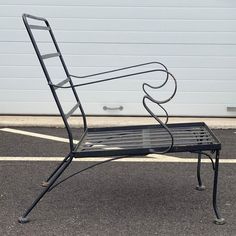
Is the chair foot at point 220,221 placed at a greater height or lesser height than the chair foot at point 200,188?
greater

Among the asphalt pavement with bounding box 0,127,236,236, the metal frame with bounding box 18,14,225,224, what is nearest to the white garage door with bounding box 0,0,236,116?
the asphalt pavement with bounding box 0,127,236,236

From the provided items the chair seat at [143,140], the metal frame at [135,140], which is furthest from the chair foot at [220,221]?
the chair seat at [143,140]

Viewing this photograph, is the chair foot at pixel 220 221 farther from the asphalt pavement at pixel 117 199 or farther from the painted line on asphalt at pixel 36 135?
the painted line on asphalt at pixel 36 135

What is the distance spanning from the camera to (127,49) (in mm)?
6973

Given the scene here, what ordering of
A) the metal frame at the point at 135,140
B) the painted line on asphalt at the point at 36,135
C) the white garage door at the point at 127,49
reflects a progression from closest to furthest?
1. the metal frame at the point at 135,140
2. the painted line on asphalt at the point at 36,135
3. the white garage door at the point at 127,49

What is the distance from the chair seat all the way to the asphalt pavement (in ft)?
1.56

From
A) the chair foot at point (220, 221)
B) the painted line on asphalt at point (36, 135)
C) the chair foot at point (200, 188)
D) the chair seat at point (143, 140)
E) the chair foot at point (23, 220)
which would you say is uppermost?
the chair seat at point (143, 140)

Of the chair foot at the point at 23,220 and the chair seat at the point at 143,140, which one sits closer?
the chair seat at the point at 143,140

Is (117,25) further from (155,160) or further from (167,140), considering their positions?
(167,140)

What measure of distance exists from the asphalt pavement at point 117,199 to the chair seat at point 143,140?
1.56 feet

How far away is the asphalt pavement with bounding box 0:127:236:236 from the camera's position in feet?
11.3

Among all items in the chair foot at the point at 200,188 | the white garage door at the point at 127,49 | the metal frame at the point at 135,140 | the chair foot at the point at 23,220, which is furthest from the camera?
the white garage door at the point at 127,49

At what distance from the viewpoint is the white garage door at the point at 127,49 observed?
6.86 metres

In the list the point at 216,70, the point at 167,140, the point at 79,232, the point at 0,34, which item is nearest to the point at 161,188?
the point at 167,140
